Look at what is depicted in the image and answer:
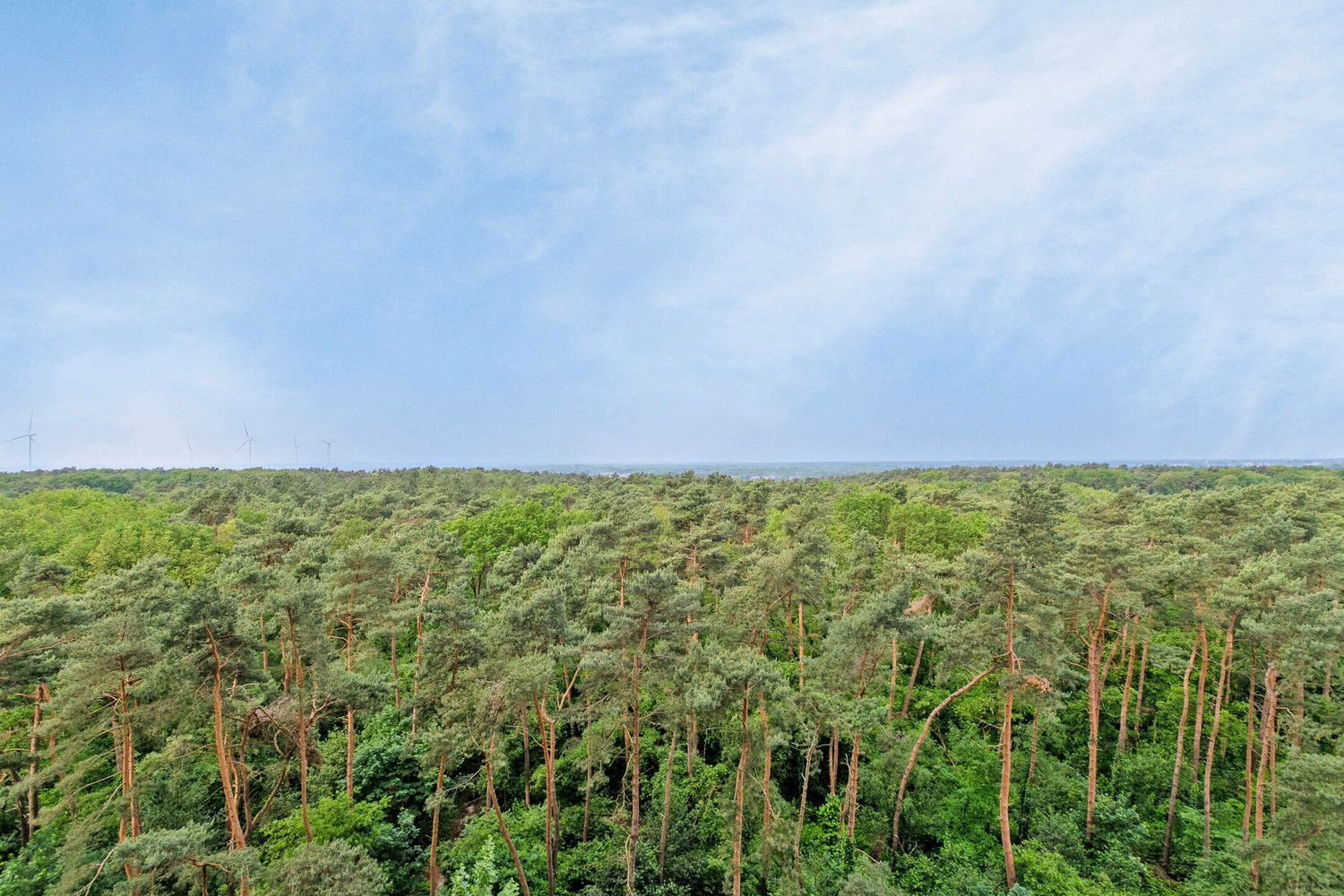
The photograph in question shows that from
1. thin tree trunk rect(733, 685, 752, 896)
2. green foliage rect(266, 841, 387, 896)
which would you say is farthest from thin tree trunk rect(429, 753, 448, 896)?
thin tree trunk rect(733, 685, 752, 896)

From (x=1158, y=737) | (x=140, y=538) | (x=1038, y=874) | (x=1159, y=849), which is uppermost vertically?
(x=140, y=538)

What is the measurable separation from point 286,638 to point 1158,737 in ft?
123

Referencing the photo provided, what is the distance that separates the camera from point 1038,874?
17.4 meters

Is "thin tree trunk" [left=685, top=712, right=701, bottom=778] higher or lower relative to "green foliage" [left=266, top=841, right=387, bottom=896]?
lower

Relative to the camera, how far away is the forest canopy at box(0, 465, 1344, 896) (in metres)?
14.9

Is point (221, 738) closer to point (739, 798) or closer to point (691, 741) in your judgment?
point (691, 741)

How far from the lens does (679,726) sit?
17.3 m

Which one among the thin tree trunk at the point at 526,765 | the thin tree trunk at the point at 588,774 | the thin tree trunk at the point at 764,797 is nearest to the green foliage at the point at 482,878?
the thin tree trunk at the point at 526,765

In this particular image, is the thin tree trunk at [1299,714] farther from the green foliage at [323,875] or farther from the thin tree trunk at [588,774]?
the green foliage at [323,875]

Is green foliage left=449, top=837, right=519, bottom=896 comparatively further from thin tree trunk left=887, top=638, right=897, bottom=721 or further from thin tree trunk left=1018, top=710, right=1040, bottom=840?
thin tree trunk left=1018, top=710, right=1040, bottom=840

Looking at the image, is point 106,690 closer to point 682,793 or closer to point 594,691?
point 594,691

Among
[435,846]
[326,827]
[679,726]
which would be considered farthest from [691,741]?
[326,827]

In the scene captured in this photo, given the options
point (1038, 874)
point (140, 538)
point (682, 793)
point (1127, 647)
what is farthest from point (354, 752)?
point (1127, 647)

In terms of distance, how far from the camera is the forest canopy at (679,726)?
14883 millimetres
